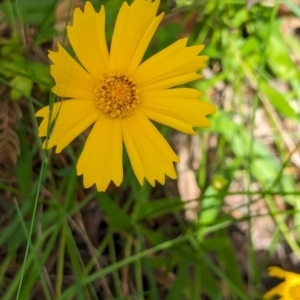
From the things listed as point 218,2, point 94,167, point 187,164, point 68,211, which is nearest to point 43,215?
point 68,211

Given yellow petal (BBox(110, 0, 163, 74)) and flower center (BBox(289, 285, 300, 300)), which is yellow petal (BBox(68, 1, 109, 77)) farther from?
flower center (BBox(289, 285, 300, 300))

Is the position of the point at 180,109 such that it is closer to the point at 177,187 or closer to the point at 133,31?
the point at 133,31

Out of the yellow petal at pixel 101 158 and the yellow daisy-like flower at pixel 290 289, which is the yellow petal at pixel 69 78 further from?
the yellow daisy-like flower at pixel 290 289

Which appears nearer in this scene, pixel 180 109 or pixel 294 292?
pixel 180 109

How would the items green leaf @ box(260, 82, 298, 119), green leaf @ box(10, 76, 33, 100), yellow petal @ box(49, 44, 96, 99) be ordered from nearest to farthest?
1. yellow petal @ box(49, 44, 96, 99)
2. green leaf @ box(10, 76, 33, 100)
3. green leaf @ box(260, 82, 298, 119)

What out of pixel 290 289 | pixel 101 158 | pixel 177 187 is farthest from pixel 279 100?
pixel 101 158

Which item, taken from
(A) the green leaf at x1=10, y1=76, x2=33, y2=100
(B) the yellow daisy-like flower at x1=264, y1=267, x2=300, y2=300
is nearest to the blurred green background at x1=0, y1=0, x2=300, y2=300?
(A) the green leaf at x1=10, y1=76, x2=33, y2=100

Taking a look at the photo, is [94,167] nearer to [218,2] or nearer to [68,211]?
[68,211]
